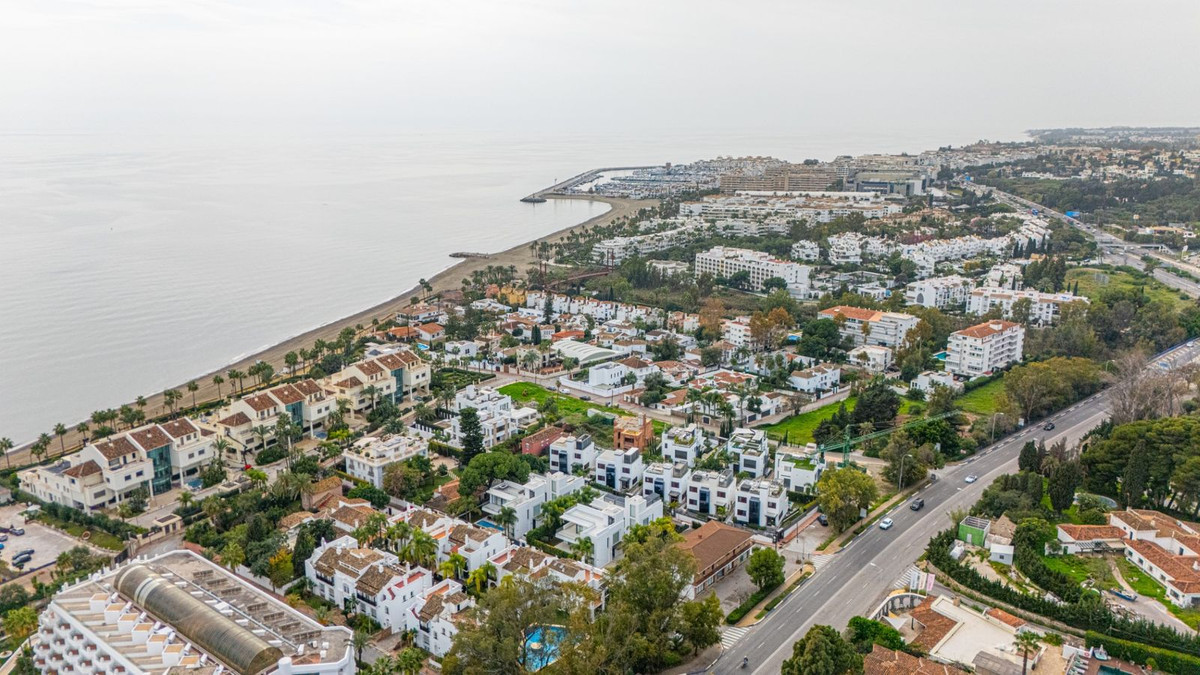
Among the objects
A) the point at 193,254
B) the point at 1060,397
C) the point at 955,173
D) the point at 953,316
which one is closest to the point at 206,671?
the point at 1060,397

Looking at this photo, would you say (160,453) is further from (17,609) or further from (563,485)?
(563,485)

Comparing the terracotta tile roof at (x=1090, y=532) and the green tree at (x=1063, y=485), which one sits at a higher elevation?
the green tree at (x=1063, y=485)

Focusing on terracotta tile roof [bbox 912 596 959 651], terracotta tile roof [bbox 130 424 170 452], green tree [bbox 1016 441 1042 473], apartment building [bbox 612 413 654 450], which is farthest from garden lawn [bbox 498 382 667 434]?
terracotta tile roof [bbox 912 596 959 651]

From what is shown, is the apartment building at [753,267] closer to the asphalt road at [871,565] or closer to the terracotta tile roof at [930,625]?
the asphalt road at [871,565]

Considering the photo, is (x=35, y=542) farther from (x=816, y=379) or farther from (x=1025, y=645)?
(x=816, y=379)

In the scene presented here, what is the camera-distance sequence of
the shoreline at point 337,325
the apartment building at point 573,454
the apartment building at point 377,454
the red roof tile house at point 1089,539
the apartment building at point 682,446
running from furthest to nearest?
the shoreline at point 337,325 < the apartment building at point 682,446 < the apartment building at point 573,454 < the apartment building at point 377,454 < the red roof tile house at point 1089,539

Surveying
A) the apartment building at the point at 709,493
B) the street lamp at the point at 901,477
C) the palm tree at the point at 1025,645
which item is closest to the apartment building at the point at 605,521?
the apartment building at the point at 709,493
